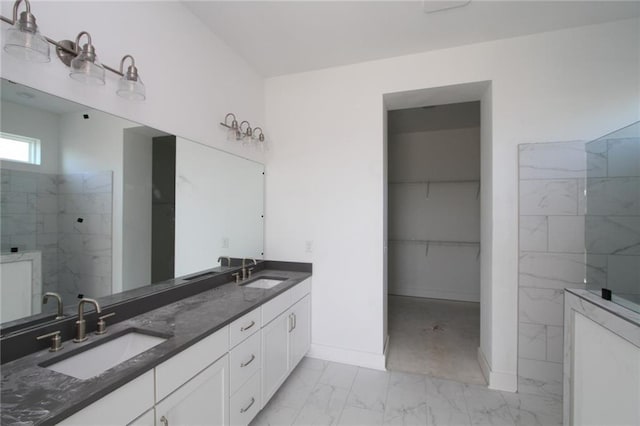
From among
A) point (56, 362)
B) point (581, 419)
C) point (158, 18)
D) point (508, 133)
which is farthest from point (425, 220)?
point (56, 362)

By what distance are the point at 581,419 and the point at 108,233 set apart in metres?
2.71

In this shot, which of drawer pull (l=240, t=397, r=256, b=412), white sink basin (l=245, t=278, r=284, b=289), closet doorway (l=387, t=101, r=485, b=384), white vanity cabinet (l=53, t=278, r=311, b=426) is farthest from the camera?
closet doorway (l=387, t=101, r=485, b=384)

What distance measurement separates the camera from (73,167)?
1.30 m

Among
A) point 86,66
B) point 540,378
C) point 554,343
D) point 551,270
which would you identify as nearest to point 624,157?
point 551,270

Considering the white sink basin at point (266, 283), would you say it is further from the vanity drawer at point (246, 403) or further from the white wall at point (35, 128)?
the white wall at point (35, 128)

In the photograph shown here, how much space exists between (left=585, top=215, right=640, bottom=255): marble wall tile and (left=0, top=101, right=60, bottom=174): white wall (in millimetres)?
2964

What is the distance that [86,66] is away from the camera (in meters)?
1.18

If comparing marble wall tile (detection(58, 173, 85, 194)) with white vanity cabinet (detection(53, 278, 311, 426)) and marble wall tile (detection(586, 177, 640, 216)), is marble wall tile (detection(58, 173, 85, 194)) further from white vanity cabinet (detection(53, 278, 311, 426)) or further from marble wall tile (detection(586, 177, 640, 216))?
marble wall tile (detection(586, 177, 640, 216))

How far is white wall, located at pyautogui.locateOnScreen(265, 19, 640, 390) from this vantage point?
2055 millimetres

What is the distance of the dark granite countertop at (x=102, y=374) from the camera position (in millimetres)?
769

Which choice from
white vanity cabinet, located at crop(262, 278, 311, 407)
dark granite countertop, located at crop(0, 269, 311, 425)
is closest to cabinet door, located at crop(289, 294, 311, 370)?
white vanity cabinet, located at crop(262, 278, 311, 407)

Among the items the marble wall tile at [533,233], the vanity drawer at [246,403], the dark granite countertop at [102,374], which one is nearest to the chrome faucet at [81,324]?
the dark granite countertop at [102,374]

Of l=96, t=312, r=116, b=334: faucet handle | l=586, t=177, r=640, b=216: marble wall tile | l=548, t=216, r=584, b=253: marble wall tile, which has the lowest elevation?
l=96, t=312, r=116, b=334: faucet handle

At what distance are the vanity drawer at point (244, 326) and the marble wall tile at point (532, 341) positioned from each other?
6.85 feet
